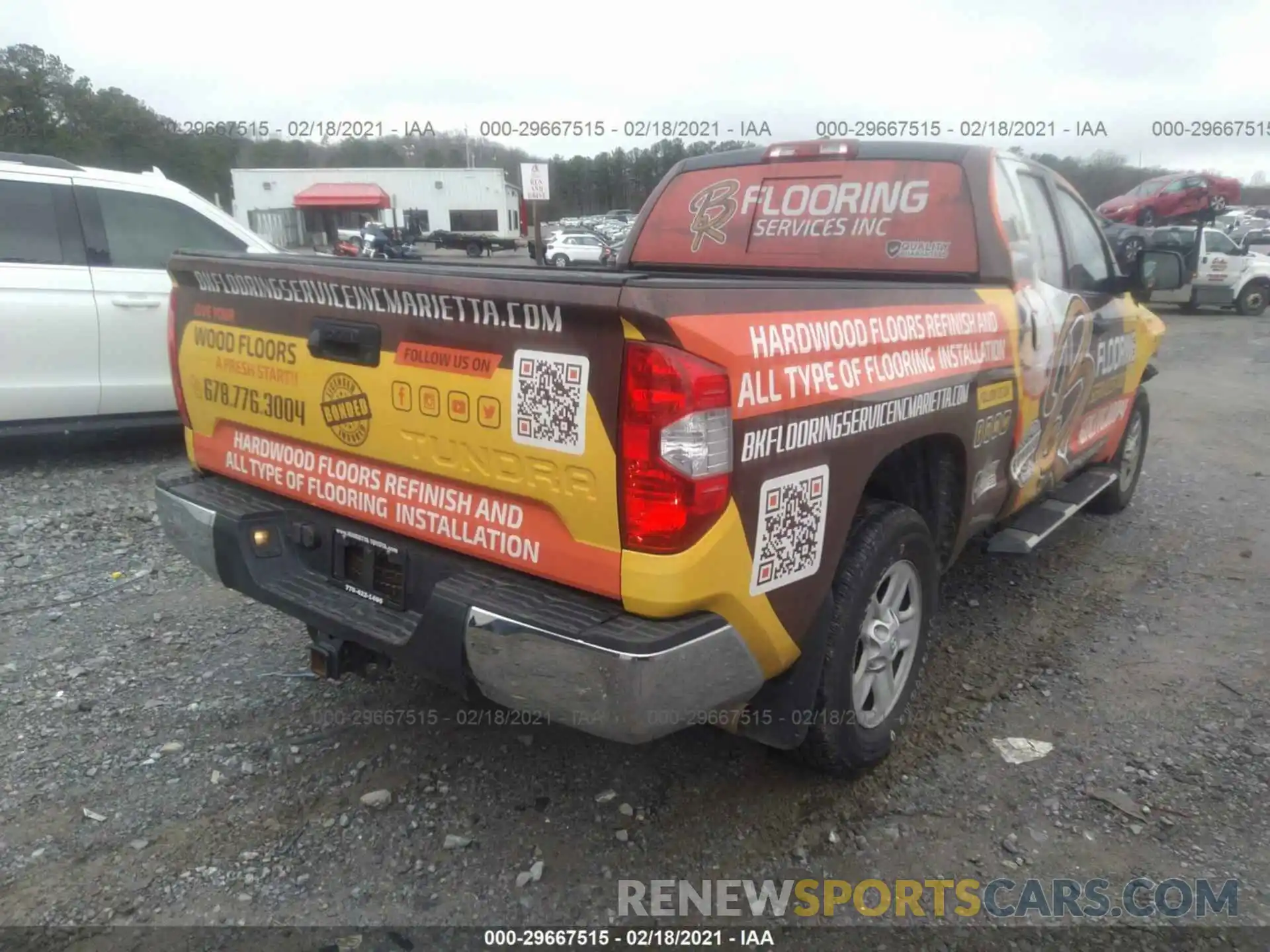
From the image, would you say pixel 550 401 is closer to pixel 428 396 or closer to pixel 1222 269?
pixel 428 396

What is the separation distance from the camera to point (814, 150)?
3.94m

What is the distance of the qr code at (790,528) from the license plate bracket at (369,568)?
0.95 m

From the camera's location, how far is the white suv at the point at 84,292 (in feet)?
18.4

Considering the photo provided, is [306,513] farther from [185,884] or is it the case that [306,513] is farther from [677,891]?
[677,891]

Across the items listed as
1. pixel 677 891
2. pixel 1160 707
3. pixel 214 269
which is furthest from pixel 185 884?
pixel 1160 707

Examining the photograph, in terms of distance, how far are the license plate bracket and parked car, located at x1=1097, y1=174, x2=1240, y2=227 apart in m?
26.1

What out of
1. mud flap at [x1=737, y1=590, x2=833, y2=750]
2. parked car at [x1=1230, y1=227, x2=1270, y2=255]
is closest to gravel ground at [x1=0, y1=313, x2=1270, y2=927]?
mud flap at [x1=737, y1=590, x2=833, y2=750]

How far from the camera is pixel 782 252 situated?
12.8ft

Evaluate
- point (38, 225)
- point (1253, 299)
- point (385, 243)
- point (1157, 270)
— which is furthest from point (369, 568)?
point (385, 243)

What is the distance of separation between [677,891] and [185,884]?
1.27 metres

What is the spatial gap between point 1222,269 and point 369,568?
19.9m

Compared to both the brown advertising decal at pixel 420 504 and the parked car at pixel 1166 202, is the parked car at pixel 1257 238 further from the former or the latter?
the brown advertising decal at pixel 420 504

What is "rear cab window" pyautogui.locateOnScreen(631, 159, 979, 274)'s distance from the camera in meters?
3.60

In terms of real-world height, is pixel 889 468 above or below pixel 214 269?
below
